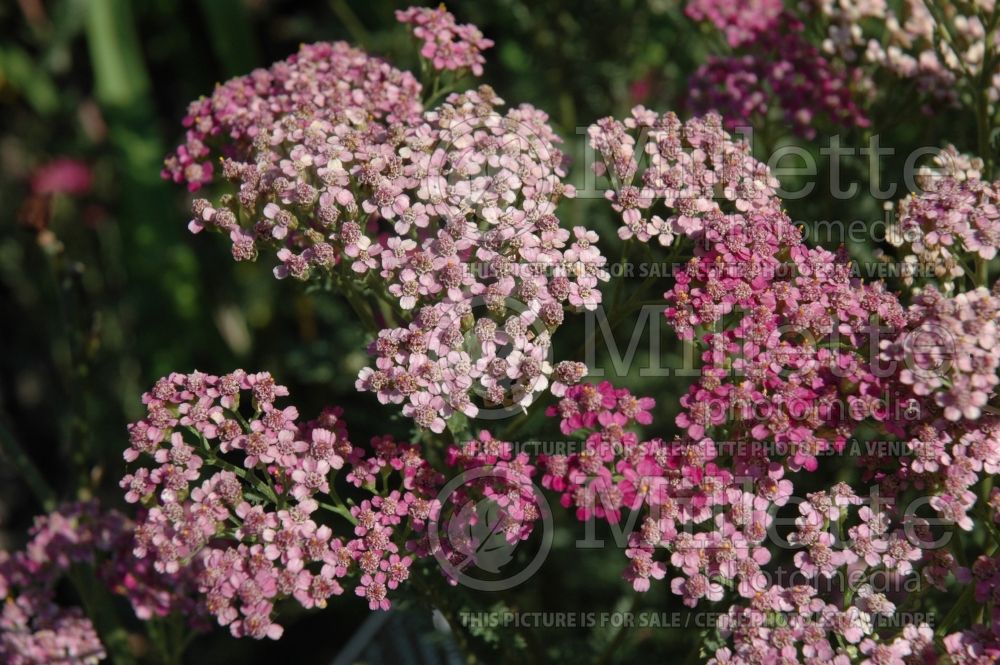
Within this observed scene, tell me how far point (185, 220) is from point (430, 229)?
7.17 ft

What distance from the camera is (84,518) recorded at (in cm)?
167

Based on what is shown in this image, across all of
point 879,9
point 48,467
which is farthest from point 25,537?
point 879,9

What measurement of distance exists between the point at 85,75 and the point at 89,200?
551 millimetres

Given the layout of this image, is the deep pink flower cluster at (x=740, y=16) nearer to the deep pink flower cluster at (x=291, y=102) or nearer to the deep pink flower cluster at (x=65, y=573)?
the deep pink flower cluster at (x=291, y=102)

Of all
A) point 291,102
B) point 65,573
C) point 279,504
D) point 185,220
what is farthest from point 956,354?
point 185,220

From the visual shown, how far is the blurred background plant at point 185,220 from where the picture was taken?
1847 millimetres

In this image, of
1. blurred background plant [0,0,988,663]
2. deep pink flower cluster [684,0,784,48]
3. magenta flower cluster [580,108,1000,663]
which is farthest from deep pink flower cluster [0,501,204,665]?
deep pink flower cluster [684,0,784,48]

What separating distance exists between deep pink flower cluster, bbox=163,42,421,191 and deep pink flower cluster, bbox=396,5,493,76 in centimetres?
7

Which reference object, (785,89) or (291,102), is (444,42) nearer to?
(291,102)

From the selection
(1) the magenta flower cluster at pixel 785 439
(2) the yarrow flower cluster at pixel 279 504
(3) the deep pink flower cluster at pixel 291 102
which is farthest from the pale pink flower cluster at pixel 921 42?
(2) the yarrow flower cluster at pixel 279 504

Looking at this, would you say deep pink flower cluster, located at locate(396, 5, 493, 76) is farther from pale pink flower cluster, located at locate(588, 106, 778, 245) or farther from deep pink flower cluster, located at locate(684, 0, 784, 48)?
deep pink flower cluster, located at locate(684, 0, 784, 48)

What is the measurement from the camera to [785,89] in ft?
5.85

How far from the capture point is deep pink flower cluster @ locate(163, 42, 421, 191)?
1493mm

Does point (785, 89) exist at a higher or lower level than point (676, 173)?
higher
